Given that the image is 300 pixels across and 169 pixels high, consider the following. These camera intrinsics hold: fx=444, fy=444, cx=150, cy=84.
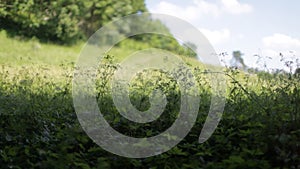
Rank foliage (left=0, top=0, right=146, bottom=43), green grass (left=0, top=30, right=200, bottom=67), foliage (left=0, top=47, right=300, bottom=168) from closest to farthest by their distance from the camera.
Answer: foliage (left=0, top=47, right=300, bottom=168), green grass (left=0, top=30, right=200, bottom=67), foliage (left=0, top=0, right=146, bottom=43)

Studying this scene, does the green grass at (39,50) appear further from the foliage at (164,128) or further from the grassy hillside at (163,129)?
the foliage at (164,128)

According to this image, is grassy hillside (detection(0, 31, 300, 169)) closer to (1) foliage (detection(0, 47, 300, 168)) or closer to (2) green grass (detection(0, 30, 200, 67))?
(1) foliage (detection(0, 47, 300, 168))

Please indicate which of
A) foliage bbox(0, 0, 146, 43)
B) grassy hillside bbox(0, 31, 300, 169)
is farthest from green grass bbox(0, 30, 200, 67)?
grassy hillside bbox(0, 31, 300, 169)

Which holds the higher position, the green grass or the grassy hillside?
the green grass

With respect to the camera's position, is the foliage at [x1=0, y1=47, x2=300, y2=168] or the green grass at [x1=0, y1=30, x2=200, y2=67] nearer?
the foliage at [x1=0, y1=47, x2=300, y2=168]

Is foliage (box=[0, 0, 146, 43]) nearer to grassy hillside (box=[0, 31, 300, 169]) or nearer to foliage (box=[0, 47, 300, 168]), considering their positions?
grassy hillside (box=[0, 31, 300, 169])

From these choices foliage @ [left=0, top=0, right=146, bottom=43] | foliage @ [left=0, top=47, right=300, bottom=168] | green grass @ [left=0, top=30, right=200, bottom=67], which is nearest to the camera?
foliage @ [left=0, top=47, right=300, bottom=168]

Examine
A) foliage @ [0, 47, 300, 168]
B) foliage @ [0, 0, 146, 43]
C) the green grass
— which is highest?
foliage @ [0, 0, 146, 43]

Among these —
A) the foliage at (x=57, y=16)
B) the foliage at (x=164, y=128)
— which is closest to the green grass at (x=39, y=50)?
the foliage at (x=57, y=16)

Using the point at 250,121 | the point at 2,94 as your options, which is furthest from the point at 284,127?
the point at 2,94

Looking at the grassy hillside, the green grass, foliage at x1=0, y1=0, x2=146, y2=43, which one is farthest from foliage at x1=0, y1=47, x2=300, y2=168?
foliage at x1=0, y1=0, x2=146, y2=43

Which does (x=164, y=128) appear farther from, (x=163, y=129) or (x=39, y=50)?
(x=39, y=50)

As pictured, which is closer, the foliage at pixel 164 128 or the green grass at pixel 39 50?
the foliage at pixel 164 128

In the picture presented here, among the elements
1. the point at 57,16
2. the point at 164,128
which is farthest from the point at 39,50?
the point at 164,128
